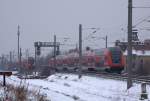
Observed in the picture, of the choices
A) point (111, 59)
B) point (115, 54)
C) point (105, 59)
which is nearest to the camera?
point (111, 59)

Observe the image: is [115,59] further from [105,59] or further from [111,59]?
[105,59]

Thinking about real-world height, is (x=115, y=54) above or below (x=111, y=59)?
above

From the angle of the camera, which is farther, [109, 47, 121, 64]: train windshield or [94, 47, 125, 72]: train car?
[109, 47, 121, 64]: train windshield

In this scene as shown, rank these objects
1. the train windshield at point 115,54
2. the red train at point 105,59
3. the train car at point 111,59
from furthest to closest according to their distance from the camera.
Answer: the train windshield at point 115,54 → the red train at point 105,59 → the train car at point 111,59

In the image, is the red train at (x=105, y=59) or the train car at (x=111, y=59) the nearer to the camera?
the train car at (x=111, y=59)

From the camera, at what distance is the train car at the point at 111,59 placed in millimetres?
53625

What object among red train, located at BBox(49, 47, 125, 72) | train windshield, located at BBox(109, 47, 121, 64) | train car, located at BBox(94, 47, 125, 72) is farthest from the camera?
train windshield, located at BBox(109, 47, 121, 64)

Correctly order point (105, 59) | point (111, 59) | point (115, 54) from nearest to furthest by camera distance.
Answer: point (111, 59) < point (105, 59) < point (115, 54)

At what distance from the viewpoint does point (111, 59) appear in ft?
176

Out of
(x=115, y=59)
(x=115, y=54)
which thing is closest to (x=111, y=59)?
(x=115, y=59)

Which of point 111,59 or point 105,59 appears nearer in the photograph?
point 111,59

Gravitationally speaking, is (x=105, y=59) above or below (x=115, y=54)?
below

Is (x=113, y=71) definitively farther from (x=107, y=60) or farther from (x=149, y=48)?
(x=149, y=48)

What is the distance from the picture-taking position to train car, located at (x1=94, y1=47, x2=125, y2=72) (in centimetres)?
5362
